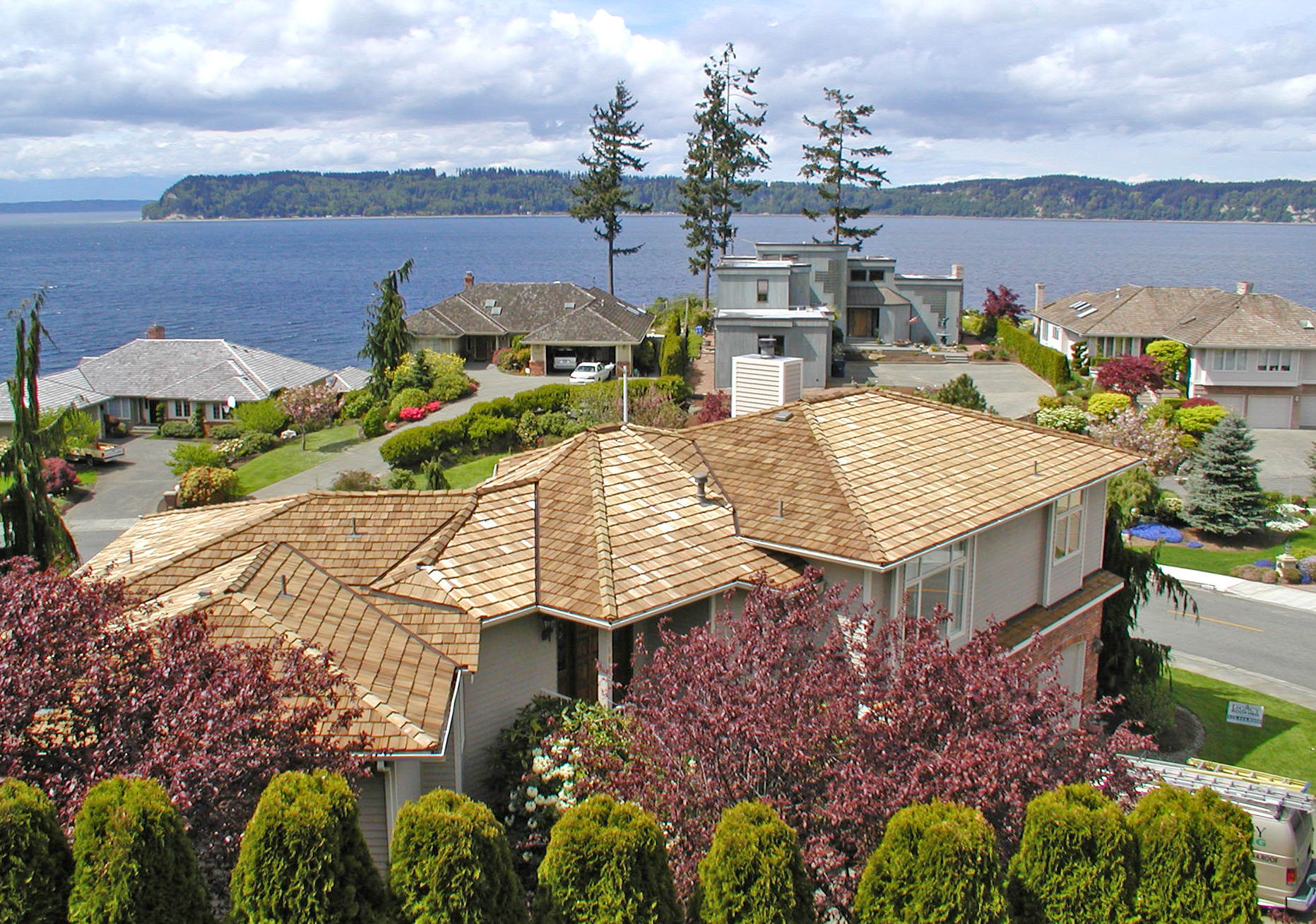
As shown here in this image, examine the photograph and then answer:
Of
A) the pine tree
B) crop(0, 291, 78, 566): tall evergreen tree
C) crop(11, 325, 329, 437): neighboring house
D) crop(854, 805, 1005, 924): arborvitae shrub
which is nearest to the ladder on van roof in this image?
crop(854, 805, 1005, 924): arborvitae shrub

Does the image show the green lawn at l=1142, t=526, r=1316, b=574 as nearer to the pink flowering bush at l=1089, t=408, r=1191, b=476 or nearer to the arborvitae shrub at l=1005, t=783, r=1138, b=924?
the pink flowering bush at l=1089, t=408, r=1191, b=476

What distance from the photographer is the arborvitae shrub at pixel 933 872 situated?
363 inches

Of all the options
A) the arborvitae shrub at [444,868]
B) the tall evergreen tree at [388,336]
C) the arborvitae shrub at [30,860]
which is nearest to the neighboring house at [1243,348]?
the tall evergreen tree at [388,336]

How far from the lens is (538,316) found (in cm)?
7156

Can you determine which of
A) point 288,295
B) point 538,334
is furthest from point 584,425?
point 288,295

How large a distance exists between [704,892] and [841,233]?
76348 mm

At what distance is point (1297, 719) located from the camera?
81.9ft

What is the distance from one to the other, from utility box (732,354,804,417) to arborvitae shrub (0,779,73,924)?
21.1 m

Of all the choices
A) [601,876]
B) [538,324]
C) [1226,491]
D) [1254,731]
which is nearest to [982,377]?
[1226,491]

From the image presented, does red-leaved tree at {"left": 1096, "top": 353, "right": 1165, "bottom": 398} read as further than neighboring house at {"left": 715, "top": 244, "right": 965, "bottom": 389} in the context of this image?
No

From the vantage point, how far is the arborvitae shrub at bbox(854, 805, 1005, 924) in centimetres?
923

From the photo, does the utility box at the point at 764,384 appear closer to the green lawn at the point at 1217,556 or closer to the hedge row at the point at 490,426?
the hedge row at the point at 490,426

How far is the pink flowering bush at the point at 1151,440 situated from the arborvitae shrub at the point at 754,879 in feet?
136

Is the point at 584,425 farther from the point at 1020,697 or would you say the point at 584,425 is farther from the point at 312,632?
the point at 1020,697
